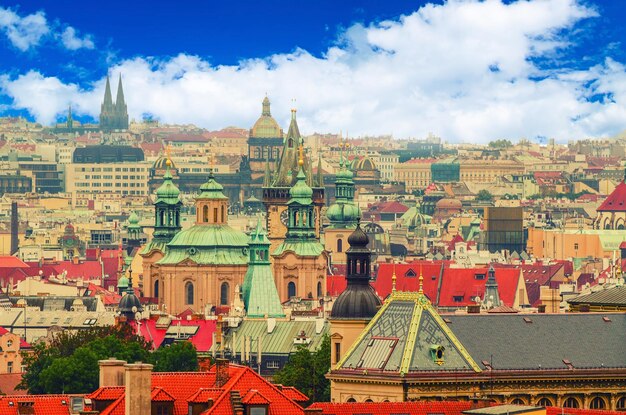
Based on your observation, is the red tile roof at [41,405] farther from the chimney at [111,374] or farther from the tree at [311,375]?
the tree at [311,375]

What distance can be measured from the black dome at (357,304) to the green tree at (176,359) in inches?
727

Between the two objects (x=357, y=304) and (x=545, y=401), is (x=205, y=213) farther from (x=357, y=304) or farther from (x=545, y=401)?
(x=545, y=401)

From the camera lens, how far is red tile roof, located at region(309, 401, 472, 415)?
222 feet

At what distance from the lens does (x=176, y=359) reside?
108m

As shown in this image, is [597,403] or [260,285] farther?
[260,285]

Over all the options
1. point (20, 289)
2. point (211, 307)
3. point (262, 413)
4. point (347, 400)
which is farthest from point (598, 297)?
point (20, 289)

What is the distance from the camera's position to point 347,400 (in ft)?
254

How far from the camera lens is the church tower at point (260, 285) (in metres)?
141

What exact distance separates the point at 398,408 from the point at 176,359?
40489 mm

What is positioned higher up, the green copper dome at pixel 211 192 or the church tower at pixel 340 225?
the green copper dome at pixel 211 192

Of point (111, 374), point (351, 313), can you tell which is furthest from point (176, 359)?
point (111, 374)

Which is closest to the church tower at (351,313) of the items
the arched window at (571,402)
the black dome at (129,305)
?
the arched window at (571,402)

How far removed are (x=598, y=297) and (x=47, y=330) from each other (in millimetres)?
54788

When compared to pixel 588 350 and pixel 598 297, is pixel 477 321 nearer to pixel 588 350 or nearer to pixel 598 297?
pixel 588 350
